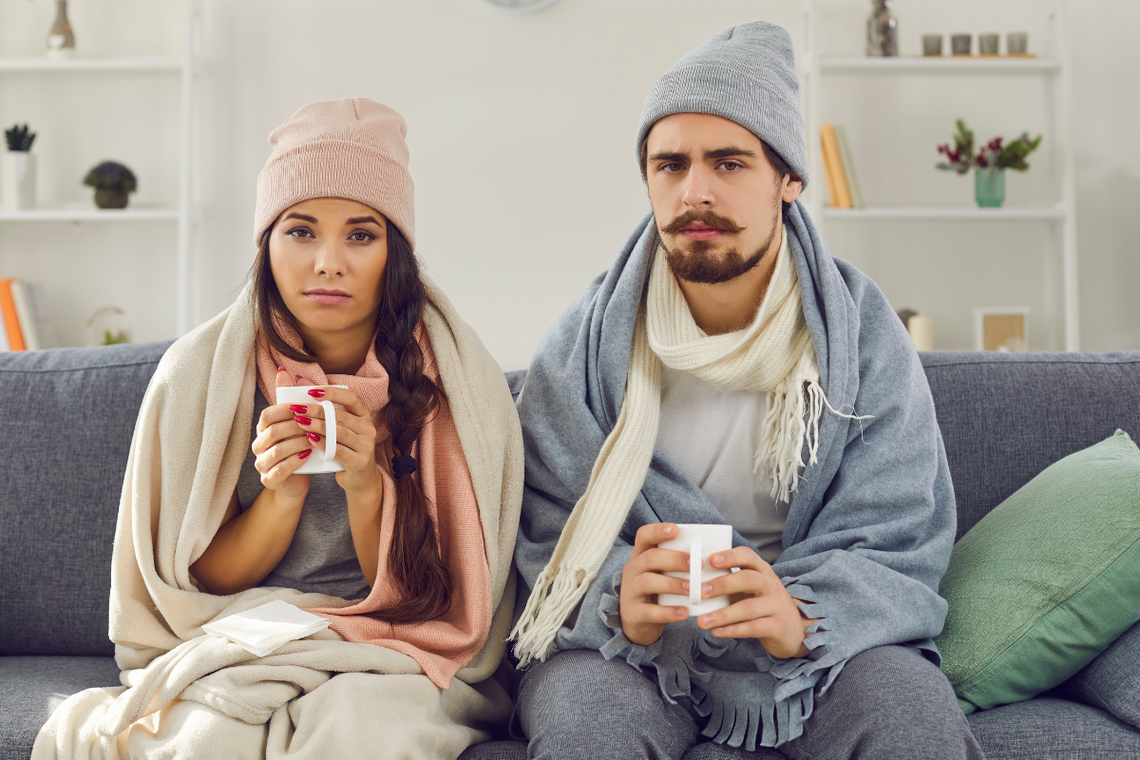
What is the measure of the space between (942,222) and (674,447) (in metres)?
2.10

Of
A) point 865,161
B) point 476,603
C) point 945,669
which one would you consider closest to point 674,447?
point 476,603

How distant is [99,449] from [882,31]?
263 cm

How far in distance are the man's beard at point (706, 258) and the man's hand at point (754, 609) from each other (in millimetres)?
477

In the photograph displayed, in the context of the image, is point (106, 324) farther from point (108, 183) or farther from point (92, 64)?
point (92, 64)

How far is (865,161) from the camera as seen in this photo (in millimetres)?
3145

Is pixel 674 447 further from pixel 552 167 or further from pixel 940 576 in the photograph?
pixel 552 167

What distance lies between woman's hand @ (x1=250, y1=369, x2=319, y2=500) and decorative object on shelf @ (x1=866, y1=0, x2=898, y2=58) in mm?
2497

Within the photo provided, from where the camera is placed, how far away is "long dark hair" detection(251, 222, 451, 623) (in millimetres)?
1371

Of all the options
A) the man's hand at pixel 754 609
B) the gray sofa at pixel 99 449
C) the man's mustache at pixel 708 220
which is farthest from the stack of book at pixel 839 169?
the man's hand at pixel 754 609

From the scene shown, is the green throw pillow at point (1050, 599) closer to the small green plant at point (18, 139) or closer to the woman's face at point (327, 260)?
the woman's face at point (327, 260)

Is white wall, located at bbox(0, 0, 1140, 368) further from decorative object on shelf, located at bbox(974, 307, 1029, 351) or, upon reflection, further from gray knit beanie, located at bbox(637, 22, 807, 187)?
gray knit beanie, located at bbox(637, 22, 807, 187)

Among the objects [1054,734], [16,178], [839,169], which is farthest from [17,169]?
[1054,734]

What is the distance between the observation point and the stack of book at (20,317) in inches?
115

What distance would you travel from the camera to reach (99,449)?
1.64m
